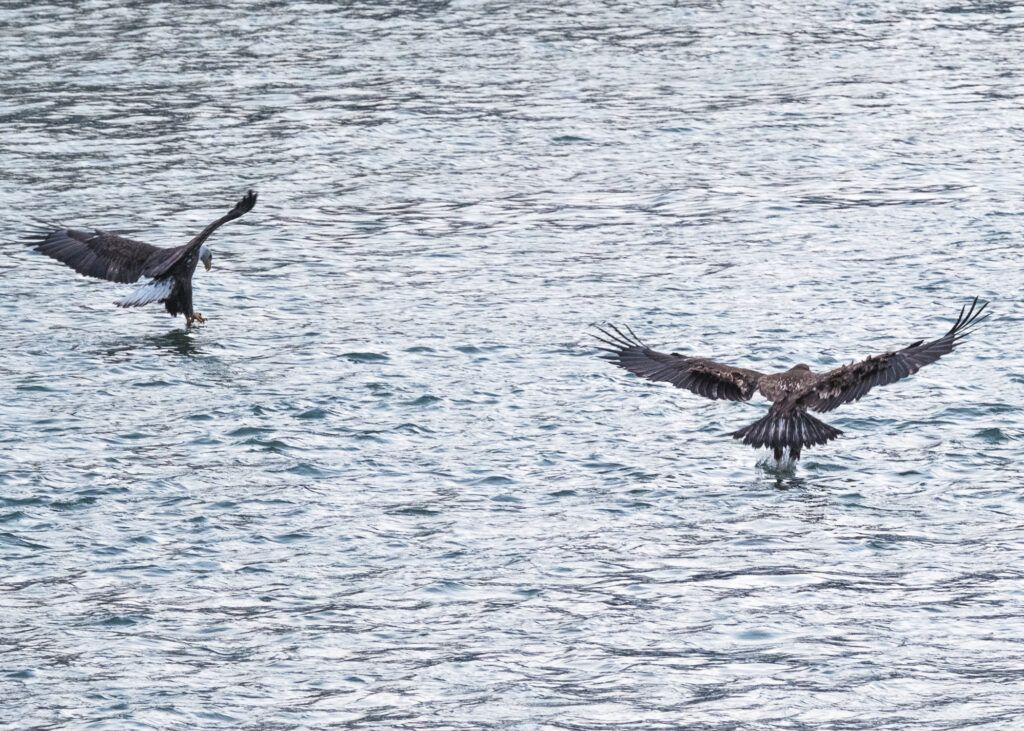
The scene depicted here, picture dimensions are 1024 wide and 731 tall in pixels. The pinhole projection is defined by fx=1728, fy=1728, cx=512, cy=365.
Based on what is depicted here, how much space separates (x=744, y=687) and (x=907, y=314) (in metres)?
7.55

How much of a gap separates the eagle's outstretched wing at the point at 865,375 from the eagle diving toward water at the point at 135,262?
6379 mm

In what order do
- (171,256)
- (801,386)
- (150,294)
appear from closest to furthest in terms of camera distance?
1. (801,386)
2. (150,294)
3. (171,256)

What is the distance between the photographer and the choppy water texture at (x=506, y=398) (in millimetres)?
9891

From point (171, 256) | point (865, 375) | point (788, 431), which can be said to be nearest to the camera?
point (788, 431)

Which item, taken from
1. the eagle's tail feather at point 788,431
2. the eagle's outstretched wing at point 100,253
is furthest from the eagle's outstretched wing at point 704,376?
the eagle's outstretched wing at point 100,253

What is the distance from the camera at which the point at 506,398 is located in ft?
47.8

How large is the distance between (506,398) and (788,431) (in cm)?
312

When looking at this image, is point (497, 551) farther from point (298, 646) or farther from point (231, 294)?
point (231, 294)

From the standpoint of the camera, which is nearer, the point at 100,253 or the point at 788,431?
the point at 788,431

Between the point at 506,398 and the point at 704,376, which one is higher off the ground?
the point at 704,376

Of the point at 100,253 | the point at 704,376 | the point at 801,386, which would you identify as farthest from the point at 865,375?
the point at 100,253

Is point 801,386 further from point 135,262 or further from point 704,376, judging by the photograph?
point 135,262

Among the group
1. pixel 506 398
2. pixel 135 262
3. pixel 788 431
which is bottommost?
pixel 506 398

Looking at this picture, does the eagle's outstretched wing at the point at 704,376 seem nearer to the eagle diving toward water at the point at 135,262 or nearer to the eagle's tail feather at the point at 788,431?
the eagle's tail feather at the point at 788,431
